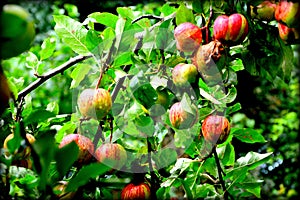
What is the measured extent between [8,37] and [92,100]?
346 millimetres

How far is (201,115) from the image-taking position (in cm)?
79

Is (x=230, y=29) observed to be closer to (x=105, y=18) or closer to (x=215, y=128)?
(x=215, y=128)

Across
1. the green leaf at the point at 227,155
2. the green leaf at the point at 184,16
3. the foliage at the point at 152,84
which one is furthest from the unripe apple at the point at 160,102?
the green leaf at the point at 227,155

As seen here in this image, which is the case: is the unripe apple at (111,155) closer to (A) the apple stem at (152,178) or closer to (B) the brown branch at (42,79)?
(A) the apple stem at (152,178)

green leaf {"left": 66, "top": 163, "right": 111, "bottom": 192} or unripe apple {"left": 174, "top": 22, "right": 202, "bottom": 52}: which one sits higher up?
unripe apple {"left": 174, "top": 22, "right": 202, "bottom": 52}

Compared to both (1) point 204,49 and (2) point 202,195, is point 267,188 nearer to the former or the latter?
(2) point 202,195

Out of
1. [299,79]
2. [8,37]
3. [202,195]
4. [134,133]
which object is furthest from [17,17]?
[299,79]

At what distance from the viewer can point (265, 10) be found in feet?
2.36

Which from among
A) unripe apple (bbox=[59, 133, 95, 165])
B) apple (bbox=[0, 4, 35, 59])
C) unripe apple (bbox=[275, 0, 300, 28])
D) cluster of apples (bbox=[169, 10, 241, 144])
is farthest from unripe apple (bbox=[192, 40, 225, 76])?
apple (bbox=[0, 4, 35, 59])

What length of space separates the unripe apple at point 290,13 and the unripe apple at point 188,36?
12cm

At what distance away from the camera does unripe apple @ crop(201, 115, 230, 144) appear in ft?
2.35

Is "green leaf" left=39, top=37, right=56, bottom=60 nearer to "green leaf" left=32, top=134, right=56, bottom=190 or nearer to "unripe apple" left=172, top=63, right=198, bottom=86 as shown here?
"unripe apple" left=172, top=63, right=198, bottom=86

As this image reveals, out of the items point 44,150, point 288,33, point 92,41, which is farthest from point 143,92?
point 44,150

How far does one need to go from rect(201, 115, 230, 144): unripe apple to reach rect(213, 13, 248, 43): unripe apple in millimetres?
134
